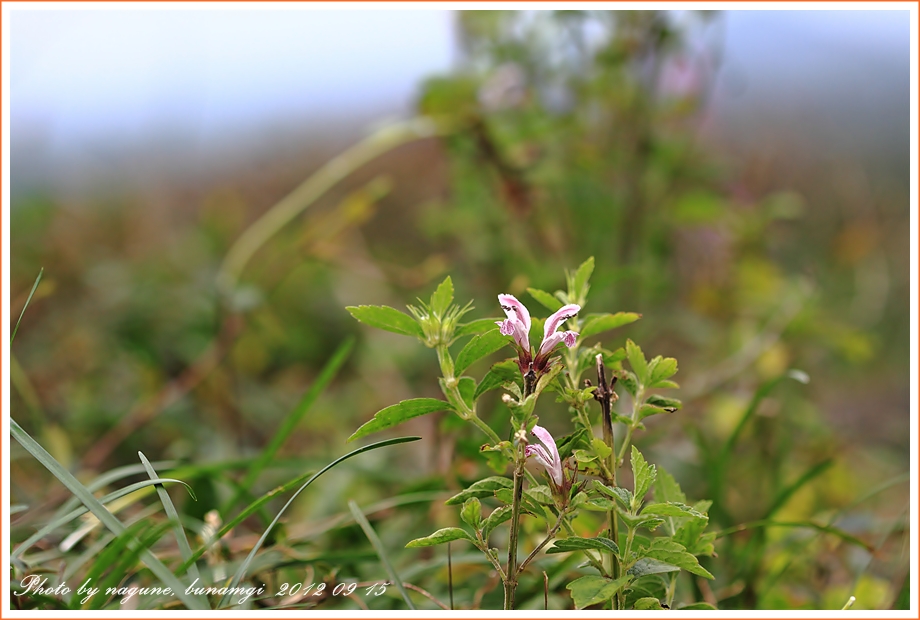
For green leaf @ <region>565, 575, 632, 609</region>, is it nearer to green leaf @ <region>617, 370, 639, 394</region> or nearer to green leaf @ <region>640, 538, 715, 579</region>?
green leaf @ <region>640, 538, 715, 579</region>

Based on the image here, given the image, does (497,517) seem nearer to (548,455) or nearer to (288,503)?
(548,455)

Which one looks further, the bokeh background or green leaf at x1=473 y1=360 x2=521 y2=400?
the bokeh background

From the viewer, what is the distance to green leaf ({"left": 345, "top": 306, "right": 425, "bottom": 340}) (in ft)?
1.42

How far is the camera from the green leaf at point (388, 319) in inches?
17.0

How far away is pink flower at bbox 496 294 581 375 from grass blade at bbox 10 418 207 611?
278 millimetres

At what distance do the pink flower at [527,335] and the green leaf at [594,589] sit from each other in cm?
14

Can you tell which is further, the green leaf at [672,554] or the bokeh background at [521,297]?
the bokeh background at [521,297]

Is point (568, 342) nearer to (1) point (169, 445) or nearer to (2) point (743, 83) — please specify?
(1) point (169, 445)

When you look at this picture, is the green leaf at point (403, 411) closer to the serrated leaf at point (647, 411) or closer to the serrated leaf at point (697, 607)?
the serrated leaf at point (647, 411)

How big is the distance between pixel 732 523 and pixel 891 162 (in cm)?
180

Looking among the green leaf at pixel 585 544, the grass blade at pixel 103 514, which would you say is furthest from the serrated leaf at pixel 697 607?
the grass blade at pixel 103 514

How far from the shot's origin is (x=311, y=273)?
1.85 meters

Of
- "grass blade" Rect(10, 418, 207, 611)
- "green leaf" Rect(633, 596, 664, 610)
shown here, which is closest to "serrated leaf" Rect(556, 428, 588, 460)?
"green leaf" Rect(633, 596, 664, 610)

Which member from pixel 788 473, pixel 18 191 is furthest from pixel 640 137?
pixel 18 191
